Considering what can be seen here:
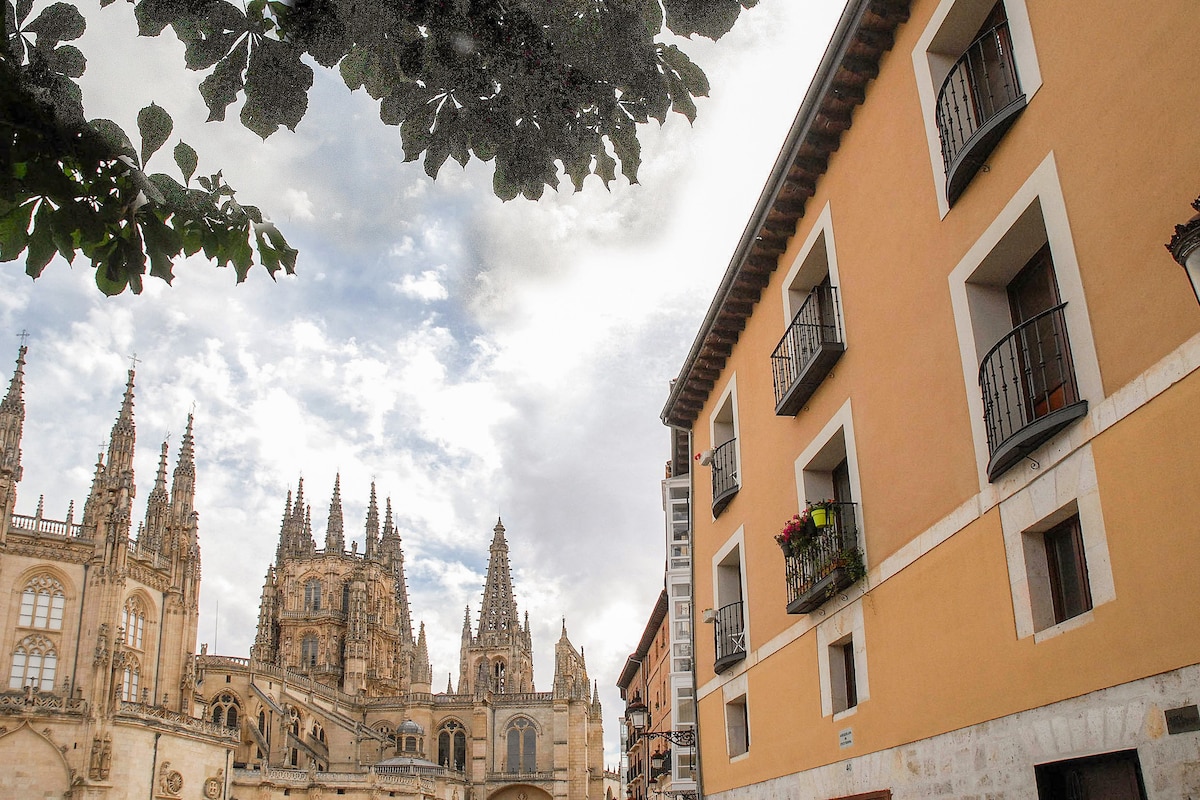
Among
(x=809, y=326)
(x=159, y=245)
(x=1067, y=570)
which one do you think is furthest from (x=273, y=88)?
(x=809, y=326)

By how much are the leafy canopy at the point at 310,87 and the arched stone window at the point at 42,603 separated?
39.5 meters

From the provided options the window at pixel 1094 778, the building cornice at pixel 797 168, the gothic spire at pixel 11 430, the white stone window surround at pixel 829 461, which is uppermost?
the gothic spire at pixel 11 430

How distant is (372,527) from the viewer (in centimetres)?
8838

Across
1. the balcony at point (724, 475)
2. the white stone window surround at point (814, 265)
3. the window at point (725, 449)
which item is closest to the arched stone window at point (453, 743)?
the window at point (725, 449)

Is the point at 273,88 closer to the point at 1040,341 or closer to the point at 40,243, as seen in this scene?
the point at 40,243

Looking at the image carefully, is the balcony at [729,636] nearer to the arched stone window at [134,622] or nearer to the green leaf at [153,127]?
the green leaf at [153,127]

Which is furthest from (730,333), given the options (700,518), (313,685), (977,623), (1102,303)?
(313,685)

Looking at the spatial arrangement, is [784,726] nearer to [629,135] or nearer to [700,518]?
[700,518]

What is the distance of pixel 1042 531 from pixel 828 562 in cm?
361

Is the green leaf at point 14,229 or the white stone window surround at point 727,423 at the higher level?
the white stone window surround at point 727,423

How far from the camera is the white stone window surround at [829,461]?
34.8ft

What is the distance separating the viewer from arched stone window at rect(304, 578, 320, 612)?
80250 millimetres

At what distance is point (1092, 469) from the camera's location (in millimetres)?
6473

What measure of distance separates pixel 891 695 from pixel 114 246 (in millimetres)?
7674
